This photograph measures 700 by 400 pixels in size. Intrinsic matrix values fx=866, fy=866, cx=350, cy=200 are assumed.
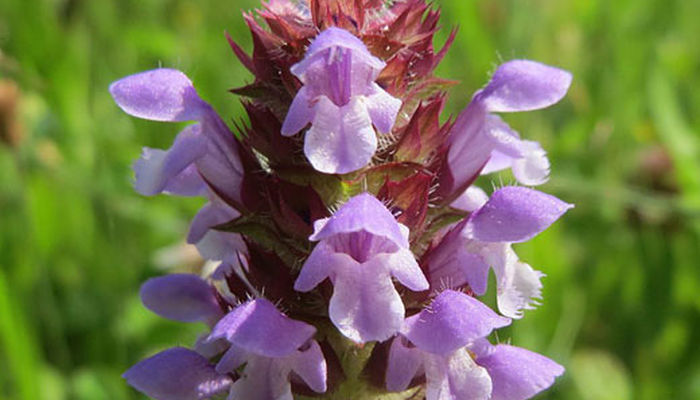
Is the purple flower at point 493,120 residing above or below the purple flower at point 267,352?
above

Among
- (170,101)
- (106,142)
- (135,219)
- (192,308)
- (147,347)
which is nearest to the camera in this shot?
(170,101)

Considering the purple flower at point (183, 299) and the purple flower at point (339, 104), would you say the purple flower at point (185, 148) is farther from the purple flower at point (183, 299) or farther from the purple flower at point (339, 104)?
the purple flower at point (339, 104)

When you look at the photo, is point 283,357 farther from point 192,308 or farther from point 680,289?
point 680,289

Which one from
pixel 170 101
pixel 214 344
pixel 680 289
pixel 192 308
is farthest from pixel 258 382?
pixel 680 289

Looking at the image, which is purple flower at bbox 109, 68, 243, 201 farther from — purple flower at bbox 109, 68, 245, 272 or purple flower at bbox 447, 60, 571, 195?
purple flower at bbox 447, 60, 571, 195

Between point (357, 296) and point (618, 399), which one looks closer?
point (357, 296)

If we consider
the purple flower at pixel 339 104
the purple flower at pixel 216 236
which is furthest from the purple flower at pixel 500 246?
the purple flower at pixel 216 236
